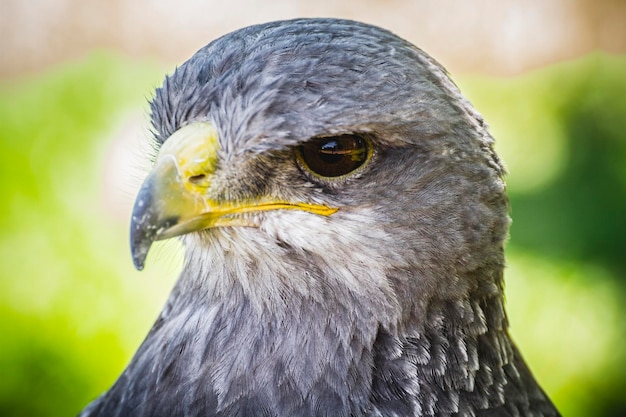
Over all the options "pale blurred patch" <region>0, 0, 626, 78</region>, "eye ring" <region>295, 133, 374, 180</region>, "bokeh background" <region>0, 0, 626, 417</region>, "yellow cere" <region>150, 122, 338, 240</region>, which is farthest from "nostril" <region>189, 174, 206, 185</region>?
"pale blurred patch" <region>0, 0, 626, 78</region>

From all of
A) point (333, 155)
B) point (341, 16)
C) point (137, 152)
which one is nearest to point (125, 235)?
point (137, 152)

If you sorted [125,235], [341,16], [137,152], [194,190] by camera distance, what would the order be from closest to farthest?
[194,190] → [137,152] → [125,235] → [341,16]

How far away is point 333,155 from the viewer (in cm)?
216

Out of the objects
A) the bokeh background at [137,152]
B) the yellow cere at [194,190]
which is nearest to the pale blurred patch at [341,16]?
the bokeh background at [137,152]

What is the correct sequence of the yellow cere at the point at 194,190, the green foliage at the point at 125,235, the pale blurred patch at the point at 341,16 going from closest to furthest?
the yellow cere at the point at 194,190, the green foliage at the point at 125,235, the pale blurred patch at the point at 341,16

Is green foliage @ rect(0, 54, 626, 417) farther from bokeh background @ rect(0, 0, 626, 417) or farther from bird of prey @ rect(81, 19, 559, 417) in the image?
bird of prey @ rect(81, 19, 559, 417)

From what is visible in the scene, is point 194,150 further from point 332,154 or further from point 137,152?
point 137,152

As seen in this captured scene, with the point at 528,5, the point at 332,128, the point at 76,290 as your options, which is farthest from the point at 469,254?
the point at 528,5

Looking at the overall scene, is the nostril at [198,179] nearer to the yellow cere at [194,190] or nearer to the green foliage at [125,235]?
the yellow cere at [194,190]

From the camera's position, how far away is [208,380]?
7.50 feet

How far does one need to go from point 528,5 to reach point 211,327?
→ 5.95 m

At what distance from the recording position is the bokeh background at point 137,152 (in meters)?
4.91

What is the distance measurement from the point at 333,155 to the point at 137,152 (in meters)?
2.37

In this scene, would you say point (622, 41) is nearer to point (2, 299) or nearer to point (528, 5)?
point (528, 5)
